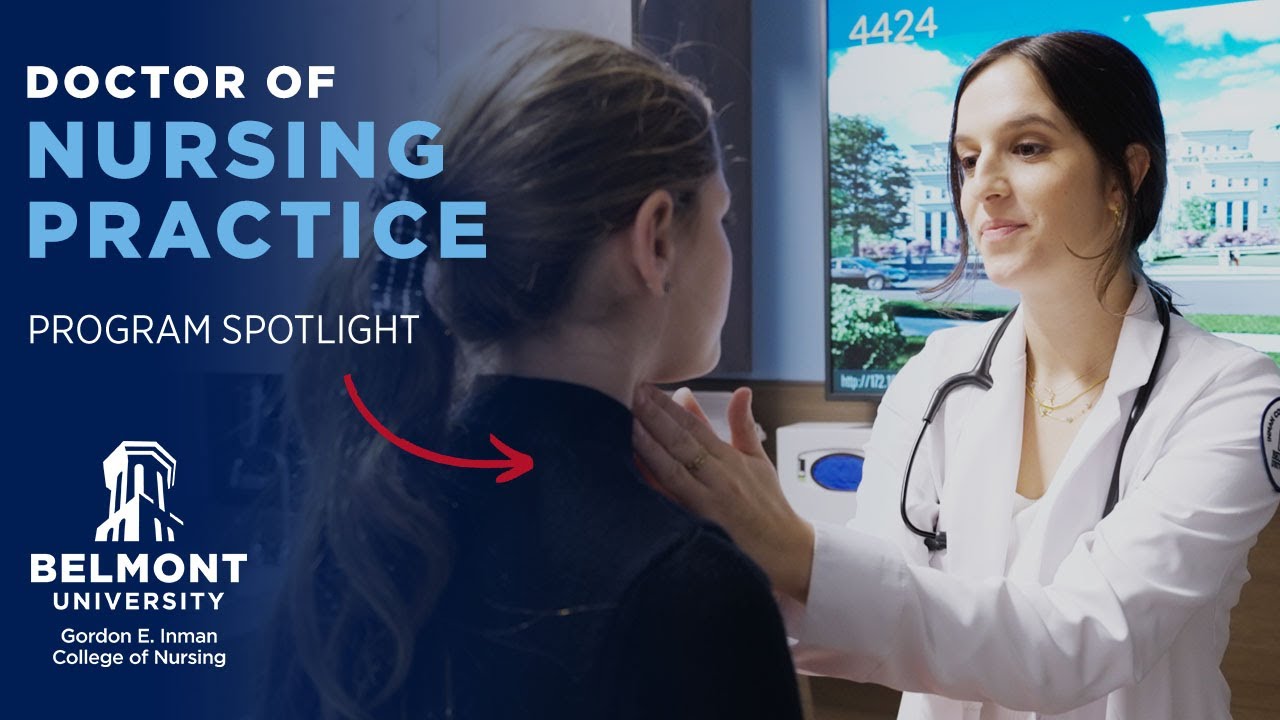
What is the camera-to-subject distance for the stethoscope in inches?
56.3

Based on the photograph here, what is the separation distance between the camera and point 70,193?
7.25 feet

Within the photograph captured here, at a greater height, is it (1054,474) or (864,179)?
(864,179)

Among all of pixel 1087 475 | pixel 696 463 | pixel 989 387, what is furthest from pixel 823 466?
pixel 696 463

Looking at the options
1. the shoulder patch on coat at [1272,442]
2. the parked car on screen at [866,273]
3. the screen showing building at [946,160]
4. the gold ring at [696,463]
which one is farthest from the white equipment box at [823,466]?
the gold ring at [696,463]

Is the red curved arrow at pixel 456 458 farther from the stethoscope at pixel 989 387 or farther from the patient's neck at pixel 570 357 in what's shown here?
the stethoscope at pixel 989 387

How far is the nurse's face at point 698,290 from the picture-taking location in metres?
0.87

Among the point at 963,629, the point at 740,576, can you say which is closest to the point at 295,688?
the point at 740,576

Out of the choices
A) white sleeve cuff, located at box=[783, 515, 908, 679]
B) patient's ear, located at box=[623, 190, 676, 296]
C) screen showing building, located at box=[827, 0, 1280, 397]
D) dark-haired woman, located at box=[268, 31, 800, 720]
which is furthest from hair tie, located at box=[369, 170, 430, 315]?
screen showing building, located at box=[827, 0, 1280, 397]

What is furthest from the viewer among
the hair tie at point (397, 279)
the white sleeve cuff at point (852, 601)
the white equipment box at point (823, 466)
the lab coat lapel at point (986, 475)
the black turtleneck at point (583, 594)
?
the white equipment box at point (823, 466)

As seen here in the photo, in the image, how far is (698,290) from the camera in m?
0.89

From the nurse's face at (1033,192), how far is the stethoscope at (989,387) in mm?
119

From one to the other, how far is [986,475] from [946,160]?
3.08 ft

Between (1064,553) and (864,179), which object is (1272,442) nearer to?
(1064,553)

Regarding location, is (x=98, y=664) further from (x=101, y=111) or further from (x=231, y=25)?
(x=231, y=25)
